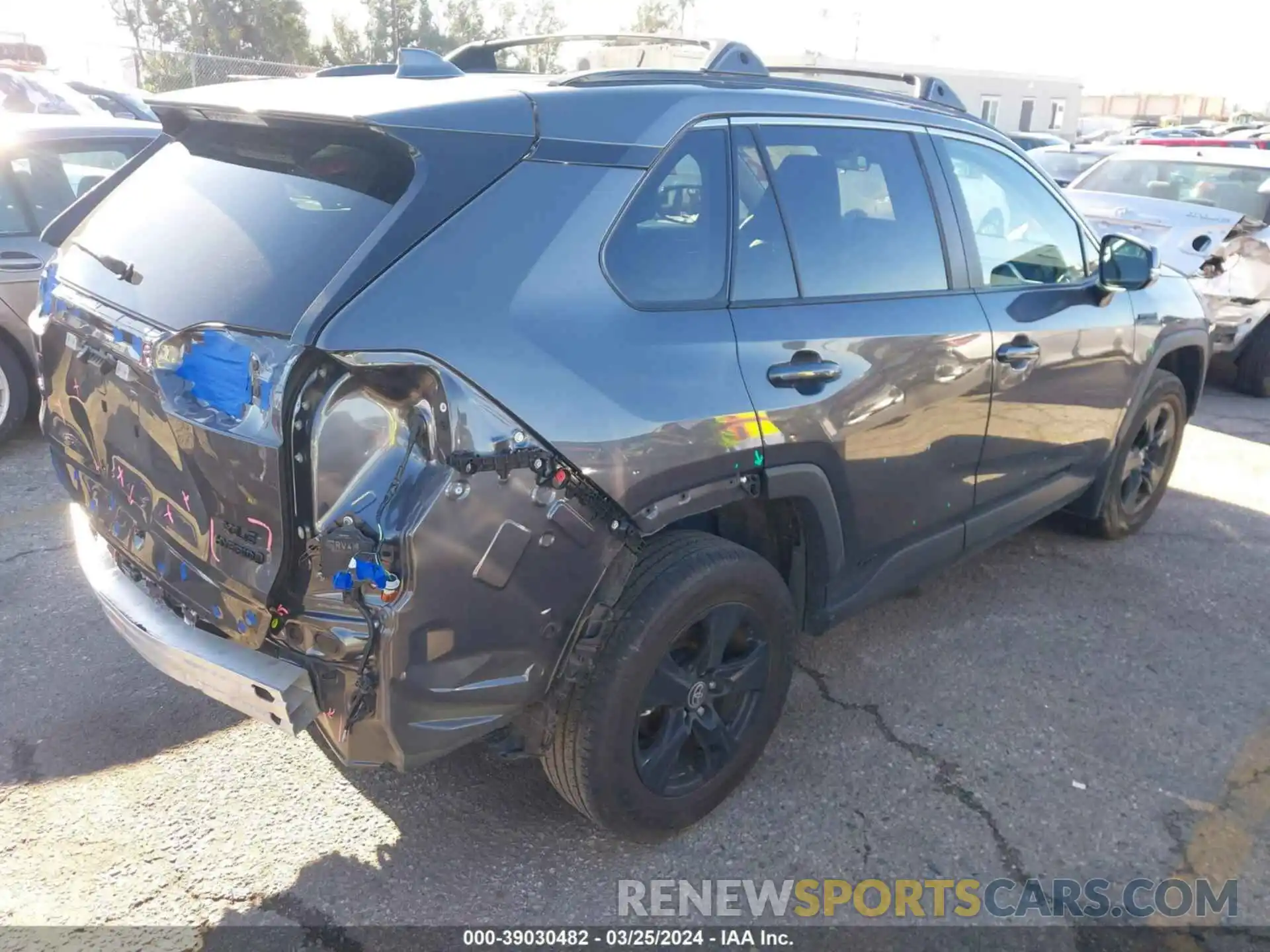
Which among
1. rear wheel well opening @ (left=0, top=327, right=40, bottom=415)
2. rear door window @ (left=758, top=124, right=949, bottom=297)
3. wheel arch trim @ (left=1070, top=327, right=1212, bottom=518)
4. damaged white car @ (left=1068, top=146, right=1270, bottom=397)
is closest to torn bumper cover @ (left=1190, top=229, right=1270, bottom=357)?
damaged white car @ (left=1068, top=146, right=1270, bottom=397)

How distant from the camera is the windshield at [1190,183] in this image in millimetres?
7996

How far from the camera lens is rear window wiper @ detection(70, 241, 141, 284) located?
7.91 feet

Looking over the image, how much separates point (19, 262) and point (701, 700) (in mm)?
4701

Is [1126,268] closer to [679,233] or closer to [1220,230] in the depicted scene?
[679,233]

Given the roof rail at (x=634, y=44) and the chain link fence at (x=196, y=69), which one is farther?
the chain link fence at (x=196, y=69)

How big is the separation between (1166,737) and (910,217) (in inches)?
76.4

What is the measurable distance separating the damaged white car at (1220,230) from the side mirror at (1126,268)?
370 centimetres

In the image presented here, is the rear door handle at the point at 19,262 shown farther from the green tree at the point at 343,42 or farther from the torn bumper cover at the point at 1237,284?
the green tree at the point at 343,42

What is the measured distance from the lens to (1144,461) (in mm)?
4836

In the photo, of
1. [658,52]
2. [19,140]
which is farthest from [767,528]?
[19,140]

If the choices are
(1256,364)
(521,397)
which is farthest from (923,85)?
(1256,364)

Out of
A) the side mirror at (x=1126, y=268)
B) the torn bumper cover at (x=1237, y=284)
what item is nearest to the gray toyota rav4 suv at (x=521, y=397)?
the side mirror at (x=1126, y=268)

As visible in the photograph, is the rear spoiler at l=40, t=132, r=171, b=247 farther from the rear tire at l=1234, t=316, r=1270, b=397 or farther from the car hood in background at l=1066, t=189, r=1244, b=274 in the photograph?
the rear tire at l=1234, t=316, r=1270, b=397

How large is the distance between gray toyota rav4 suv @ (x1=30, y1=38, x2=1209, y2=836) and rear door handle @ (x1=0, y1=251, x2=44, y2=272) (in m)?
2.85
